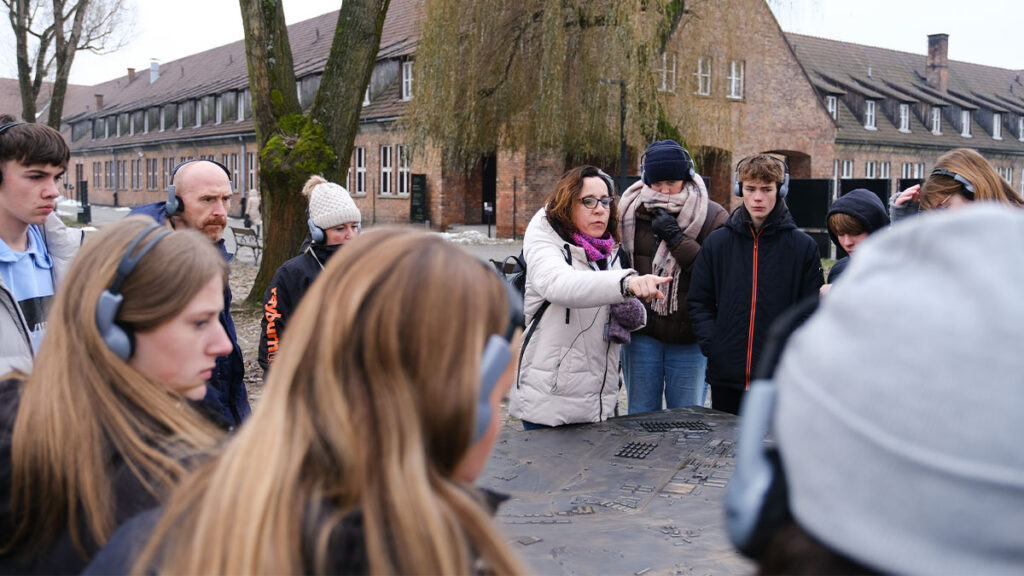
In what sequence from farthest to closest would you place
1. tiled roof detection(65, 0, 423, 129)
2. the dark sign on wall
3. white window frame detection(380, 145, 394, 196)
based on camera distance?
tiled roof detection(65, 0, 423, 129)
white window frame detection(380, 145, 394, 196)
the dark sign on wall

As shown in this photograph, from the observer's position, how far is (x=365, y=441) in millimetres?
1171

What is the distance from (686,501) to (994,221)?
2604 mm

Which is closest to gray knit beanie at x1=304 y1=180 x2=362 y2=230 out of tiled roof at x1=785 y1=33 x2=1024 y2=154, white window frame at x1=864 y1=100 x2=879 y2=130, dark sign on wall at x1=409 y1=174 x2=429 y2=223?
dark sign on wall at x1=409 y1=174 x2=429 y2=223

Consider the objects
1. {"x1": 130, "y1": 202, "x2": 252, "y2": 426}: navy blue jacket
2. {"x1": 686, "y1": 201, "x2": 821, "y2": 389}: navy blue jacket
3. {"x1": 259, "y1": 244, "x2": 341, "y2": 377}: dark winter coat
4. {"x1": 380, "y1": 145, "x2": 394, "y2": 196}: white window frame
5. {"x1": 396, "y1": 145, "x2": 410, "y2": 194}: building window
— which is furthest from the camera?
{"x1": 380, "y1": 145, "x2": 394, "y2": 196}: white window frame

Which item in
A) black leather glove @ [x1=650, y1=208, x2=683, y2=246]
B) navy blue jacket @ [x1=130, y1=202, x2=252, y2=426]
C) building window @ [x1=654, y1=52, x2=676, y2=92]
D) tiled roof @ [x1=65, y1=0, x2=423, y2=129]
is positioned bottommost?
navy blue jacket @ [x1=130, y1=202, x2=252, y2=426]

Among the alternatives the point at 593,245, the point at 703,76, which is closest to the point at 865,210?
Result: the point at 593,245

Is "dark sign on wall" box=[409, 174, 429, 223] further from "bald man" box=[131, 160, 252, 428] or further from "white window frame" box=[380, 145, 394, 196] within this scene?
"bald man" box=[131, 160, 252, 428]

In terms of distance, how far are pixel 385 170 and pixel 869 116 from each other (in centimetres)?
2273

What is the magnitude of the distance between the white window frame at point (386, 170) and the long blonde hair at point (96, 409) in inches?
1247

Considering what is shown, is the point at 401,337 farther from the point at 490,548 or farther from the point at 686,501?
the point at 686,501

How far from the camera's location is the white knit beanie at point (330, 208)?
4.35 m

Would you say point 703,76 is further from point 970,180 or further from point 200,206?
point 200,206

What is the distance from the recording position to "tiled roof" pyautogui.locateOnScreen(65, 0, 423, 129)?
35125 mm

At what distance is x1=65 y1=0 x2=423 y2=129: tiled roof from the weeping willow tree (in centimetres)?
1285
